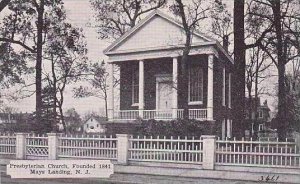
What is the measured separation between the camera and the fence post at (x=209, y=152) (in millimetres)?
9227

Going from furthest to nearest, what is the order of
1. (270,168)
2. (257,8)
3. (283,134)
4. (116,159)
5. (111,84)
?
1. (111,84)
2. (283,134)
3. (257,8)
4. (116,159)
5. (270,168)

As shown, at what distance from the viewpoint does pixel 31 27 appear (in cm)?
1405

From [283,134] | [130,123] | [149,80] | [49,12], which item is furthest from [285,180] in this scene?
[149,80]

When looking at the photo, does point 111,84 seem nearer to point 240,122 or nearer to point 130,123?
point 130,123

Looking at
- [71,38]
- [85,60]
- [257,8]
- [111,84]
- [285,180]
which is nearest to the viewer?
[285,180]

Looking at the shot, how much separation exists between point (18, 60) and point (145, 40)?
20.5 ft

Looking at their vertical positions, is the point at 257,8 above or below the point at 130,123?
above

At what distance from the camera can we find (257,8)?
42.6 feet

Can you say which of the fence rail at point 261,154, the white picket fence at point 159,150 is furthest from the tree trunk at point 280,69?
the fence rail at point 261,154

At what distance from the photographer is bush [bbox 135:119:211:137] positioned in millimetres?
13453

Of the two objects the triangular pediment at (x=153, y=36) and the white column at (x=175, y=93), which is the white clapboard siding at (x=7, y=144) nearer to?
the white column at (x=175, y=93)

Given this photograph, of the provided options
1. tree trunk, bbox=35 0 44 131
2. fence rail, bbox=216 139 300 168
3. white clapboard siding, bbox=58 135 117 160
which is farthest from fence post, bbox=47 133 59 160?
fence rail, bbox=216 139 300 168

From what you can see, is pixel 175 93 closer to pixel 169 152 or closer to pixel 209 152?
pixel 169 152

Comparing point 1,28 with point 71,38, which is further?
point 71,38
